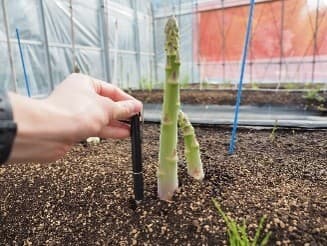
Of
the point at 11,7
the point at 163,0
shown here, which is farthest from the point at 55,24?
the point at 163,0

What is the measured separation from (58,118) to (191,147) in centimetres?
40

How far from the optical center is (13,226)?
732 millimetres

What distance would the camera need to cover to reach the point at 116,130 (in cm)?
67

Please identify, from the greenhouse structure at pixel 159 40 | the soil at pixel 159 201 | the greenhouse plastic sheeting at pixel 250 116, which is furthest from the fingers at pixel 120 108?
the greenhouse structure at pixel 159 40

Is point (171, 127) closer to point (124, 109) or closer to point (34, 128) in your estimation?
point (124, 109)

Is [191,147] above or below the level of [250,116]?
above

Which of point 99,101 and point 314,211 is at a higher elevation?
point 99,101

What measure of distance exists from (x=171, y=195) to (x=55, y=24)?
13.8 feet

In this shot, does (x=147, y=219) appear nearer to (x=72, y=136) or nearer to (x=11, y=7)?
(x=72, y=136)

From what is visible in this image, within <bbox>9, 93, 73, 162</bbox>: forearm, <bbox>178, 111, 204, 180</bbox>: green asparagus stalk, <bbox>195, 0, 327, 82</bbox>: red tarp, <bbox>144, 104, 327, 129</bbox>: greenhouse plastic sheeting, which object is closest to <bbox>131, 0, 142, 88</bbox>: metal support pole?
<bbox>195, 0, 327, 82</bbox>: red tarp

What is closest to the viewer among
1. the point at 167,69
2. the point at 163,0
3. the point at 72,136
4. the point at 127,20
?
the point at 72,136

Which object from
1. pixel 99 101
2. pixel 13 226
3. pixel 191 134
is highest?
pixel 99 101

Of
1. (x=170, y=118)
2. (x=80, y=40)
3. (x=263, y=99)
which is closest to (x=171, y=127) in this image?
(x=170, y=118)

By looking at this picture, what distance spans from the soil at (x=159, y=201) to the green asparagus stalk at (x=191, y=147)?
0.09 feet
